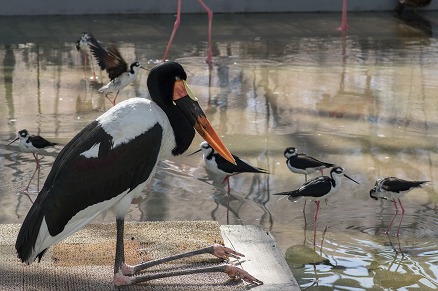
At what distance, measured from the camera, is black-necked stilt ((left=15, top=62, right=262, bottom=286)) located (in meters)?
4.77

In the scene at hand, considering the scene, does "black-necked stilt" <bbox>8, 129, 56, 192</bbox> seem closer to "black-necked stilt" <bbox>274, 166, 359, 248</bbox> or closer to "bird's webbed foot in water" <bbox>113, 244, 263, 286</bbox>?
"black-necked stilt" <bbox>274, 166, 359, 248</bbox>

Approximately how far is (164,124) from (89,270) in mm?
947

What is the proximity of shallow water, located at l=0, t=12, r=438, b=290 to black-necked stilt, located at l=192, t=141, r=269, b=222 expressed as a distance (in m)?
0.20

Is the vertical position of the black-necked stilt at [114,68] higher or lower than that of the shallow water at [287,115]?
higher

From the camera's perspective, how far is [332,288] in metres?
5.79

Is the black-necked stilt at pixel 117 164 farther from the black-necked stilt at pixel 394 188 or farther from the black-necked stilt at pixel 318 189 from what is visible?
the black-necked stilt at pixel 394 188

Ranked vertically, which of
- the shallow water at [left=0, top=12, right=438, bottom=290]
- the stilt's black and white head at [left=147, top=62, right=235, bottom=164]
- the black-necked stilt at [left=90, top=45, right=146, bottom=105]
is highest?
the stilt's black and white head at [left=147, top=62, right=235, bottom=164]

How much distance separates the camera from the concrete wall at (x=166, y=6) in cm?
1634

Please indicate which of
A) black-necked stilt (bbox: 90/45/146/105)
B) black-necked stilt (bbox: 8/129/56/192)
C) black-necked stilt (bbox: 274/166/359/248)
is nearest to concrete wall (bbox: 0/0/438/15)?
black-necked stilt (bbox: 90/45/146/105)

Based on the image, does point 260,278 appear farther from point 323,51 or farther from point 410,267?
point 323,51

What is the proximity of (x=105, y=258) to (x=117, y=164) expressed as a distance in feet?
2.80

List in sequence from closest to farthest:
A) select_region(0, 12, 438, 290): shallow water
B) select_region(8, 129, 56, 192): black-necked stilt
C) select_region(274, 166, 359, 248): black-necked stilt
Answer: select_region(0, 12, 438, 290): shallow water
select_region(274, 166, 359, 248): black-necked stilt
select_region(8, 129, 56, 192): black-necked stilt

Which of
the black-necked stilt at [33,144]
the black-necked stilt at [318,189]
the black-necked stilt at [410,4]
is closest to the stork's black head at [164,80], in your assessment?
the black-necked stilt at [318,189]

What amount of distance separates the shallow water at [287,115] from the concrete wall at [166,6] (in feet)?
0.97
